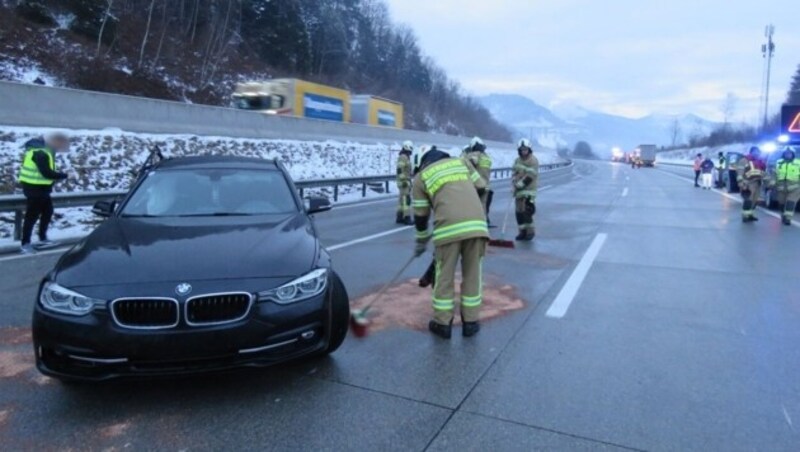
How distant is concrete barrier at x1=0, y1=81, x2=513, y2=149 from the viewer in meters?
17.6

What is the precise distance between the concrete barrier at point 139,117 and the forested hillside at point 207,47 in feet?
44.6

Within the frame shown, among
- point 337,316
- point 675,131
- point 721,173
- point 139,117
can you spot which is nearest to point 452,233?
point 337,316

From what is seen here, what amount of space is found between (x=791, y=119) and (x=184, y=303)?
75.2ft

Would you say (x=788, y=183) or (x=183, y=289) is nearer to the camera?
(x=183, y=289)

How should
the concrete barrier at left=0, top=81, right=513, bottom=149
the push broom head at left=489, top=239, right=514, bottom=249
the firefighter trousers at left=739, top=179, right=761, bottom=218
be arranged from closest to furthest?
the push broom head at left=489, top=239, right=514, bottom=249
the firefighter trousers at left=739, top=179, right=761, bottom=218
the concrete barrier at left=0, top=81, right=513, bottom=149

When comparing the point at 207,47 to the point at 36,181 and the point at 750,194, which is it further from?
the point at 750,194

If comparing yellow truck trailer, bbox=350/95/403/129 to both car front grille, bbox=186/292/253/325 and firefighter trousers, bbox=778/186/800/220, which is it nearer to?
firefighter trousers, bbox=778/186/800/220

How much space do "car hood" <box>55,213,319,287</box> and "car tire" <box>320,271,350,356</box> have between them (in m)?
0.34

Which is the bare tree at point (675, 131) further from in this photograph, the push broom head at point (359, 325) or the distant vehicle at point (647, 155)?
the push broom head at point (359, 325)

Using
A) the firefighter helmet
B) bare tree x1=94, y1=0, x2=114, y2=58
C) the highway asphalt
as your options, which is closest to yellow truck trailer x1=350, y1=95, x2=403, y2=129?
bare tree x1=94, y1=0, x2=114, y2=58

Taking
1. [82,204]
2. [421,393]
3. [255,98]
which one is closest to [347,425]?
[421,393]

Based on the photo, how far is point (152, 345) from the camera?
3441mm

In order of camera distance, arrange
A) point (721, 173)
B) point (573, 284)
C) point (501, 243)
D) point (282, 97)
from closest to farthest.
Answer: point (573, 284) < point (501, 243) < point (721, 173) < point (282, 97)

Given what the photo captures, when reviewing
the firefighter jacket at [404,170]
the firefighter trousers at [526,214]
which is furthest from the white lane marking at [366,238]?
the firefighter trousers at [526,214]
